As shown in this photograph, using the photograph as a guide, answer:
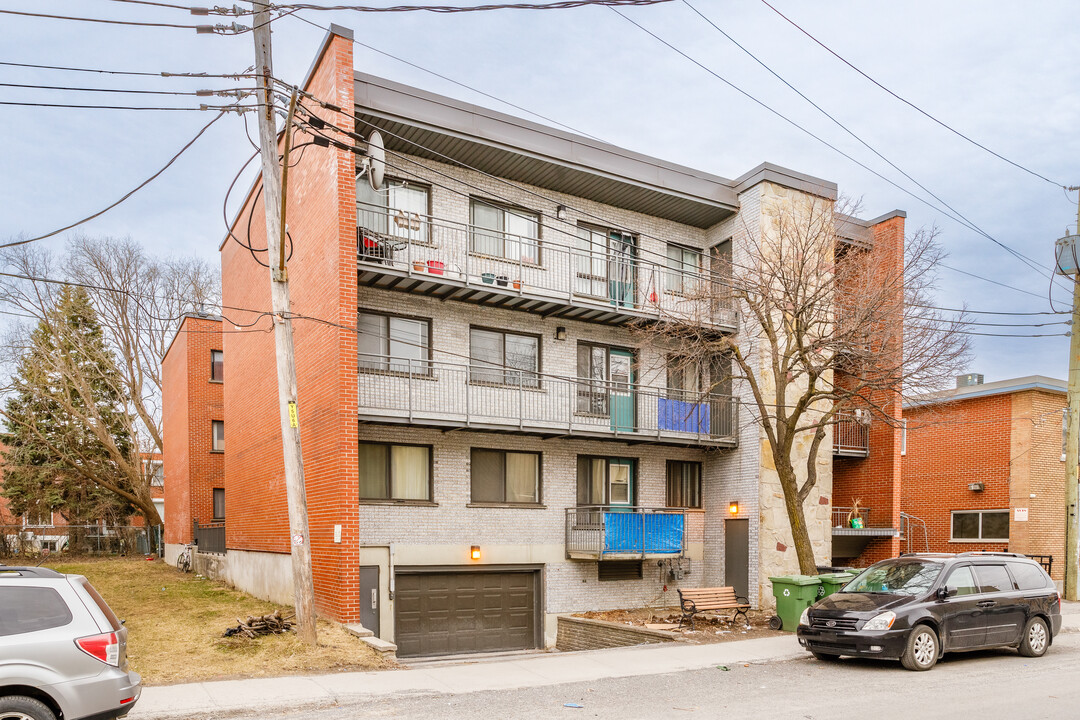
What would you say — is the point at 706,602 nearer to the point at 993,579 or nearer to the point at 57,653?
the point at 993,579

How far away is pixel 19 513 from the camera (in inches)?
1455

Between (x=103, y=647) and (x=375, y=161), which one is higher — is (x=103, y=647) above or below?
below

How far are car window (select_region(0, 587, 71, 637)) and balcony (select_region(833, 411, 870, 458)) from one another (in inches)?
798

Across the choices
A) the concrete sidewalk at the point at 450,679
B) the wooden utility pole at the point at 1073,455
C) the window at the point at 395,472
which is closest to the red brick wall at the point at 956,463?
the wooden utility pole at the point at 1073,455

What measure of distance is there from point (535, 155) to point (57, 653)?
565 inches

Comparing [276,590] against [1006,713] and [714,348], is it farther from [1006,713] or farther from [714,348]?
[1006,713]

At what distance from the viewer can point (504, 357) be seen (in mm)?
19609

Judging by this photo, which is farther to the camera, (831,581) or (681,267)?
(681,267)

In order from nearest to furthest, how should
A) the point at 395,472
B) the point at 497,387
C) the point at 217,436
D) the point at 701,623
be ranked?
the point at 701,623 → the point at 395,472 → the point at 497,387 → the point at 217,436

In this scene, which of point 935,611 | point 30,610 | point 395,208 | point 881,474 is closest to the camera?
point 30,610

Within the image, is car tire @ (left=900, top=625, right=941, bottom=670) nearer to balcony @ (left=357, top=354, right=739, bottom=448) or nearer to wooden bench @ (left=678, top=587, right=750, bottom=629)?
wooden bench @ (left=678, top=587, right=750, bottom=629)

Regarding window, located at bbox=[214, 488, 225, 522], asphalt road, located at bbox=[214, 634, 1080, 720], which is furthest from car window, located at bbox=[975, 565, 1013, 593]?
window, located at bbox=[214, 488, 225, 522]

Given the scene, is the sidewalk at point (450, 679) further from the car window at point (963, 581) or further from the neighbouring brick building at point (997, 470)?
the neighbouring brick building at point (997, 470)

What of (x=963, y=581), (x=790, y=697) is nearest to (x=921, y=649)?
(x=963, y=581)
